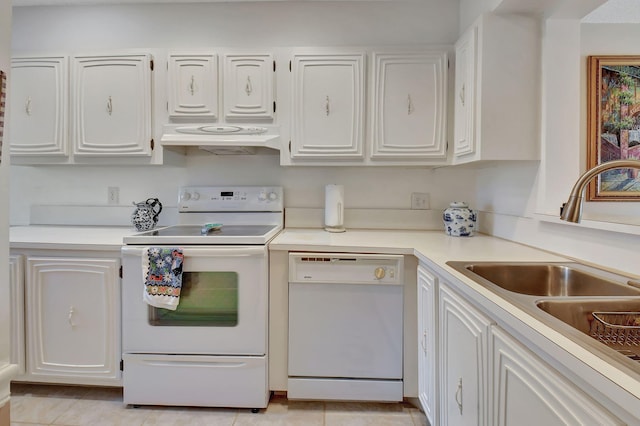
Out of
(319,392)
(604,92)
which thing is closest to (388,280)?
(319,392)

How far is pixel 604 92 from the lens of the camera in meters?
1.67

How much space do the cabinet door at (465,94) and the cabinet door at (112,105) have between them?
1831mm

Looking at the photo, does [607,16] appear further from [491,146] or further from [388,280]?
[388,280]

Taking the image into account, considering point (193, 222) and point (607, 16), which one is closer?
point (607, 16)

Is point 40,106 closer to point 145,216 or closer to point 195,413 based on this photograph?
point 145,216

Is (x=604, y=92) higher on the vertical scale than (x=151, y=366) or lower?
higher

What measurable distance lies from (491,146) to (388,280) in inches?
32.8

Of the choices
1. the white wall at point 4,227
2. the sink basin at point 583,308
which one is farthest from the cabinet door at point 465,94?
the white wall at point 4,227

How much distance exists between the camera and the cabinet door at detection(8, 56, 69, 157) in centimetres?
211

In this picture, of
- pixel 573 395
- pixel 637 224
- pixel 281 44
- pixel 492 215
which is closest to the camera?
pixel 573 395

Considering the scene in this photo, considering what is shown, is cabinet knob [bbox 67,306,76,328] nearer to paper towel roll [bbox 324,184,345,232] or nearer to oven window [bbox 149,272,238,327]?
oven window [bbox 149,272,238,327]

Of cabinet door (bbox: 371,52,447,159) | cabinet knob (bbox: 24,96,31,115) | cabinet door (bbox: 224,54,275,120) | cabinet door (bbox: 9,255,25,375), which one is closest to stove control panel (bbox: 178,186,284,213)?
cabinet door (bbox: 224,54,275,120)

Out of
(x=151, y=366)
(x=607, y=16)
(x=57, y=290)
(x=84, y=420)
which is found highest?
(x=607, y=16)

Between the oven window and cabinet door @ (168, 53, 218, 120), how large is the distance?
1.02 m
